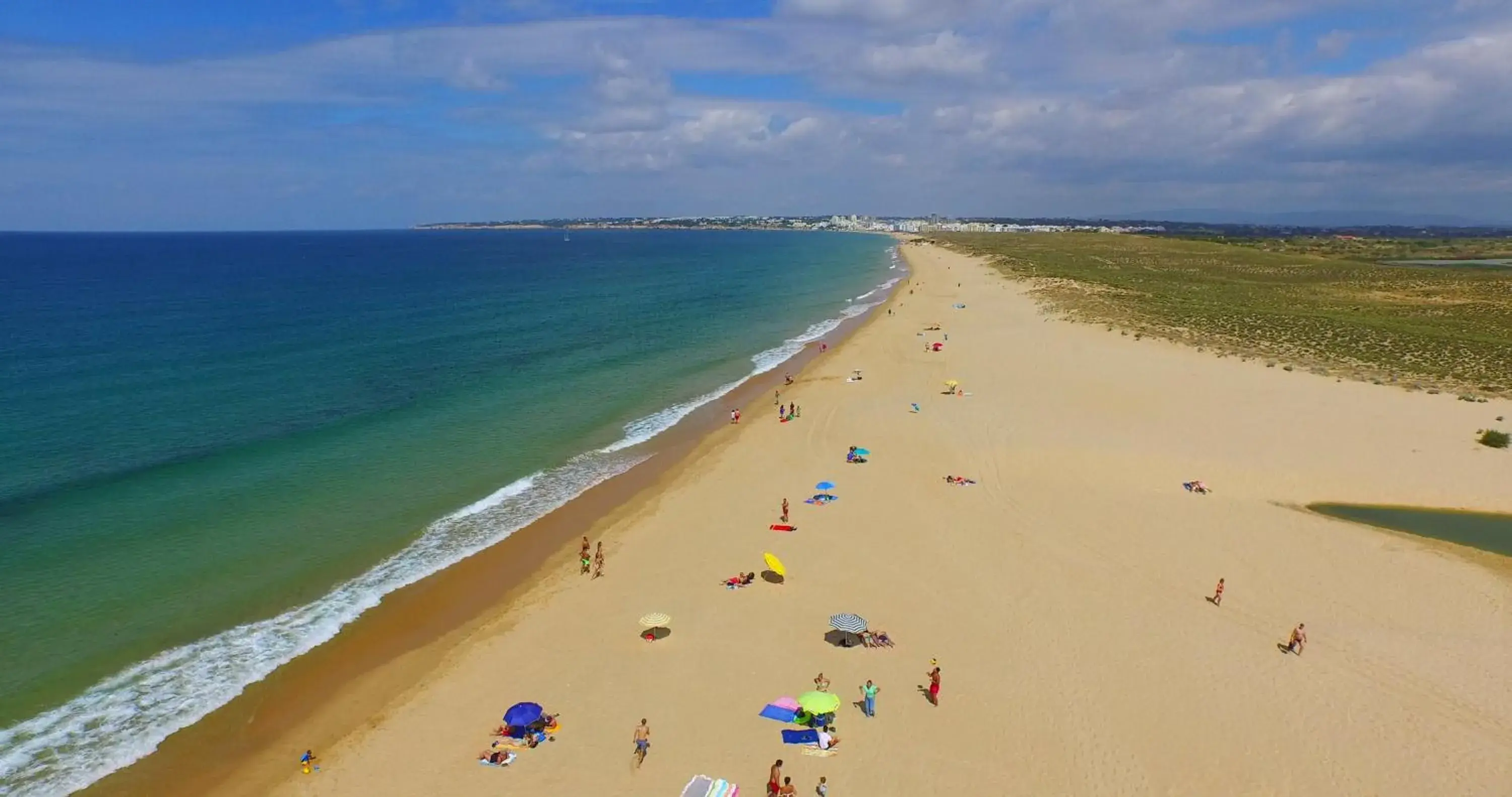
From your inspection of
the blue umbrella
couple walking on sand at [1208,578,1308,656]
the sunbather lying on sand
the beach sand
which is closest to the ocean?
the beach sand

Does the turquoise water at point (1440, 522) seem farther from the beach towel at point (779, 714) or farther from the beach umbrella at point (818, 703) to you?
the beach towel at point (779, 714)

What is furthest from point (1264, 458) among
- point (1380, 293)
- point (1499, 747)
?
point (1380, 293)

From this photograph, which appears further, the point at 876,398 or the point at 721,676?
the point at 876,398

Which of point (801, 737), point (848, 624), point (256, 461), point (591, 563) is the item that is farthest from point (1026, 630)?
point (256, 461)

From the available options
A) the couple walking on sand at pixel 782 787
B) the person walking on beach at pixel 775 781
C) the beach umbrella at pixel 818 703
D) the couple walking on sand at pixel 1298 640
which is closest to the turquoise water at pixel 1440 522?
the couple walking on sand at pixel 1298 640

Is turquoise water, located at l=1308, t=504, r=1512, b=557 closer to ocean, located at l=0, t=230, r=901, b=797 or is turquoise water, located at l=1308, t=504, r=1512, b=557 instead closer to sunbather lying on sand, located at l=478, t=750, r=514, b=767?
sunbather lying on sand, located at l=478, t=750, r=514, b=767

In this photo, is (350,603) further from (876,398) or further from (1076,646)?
(876,398)
